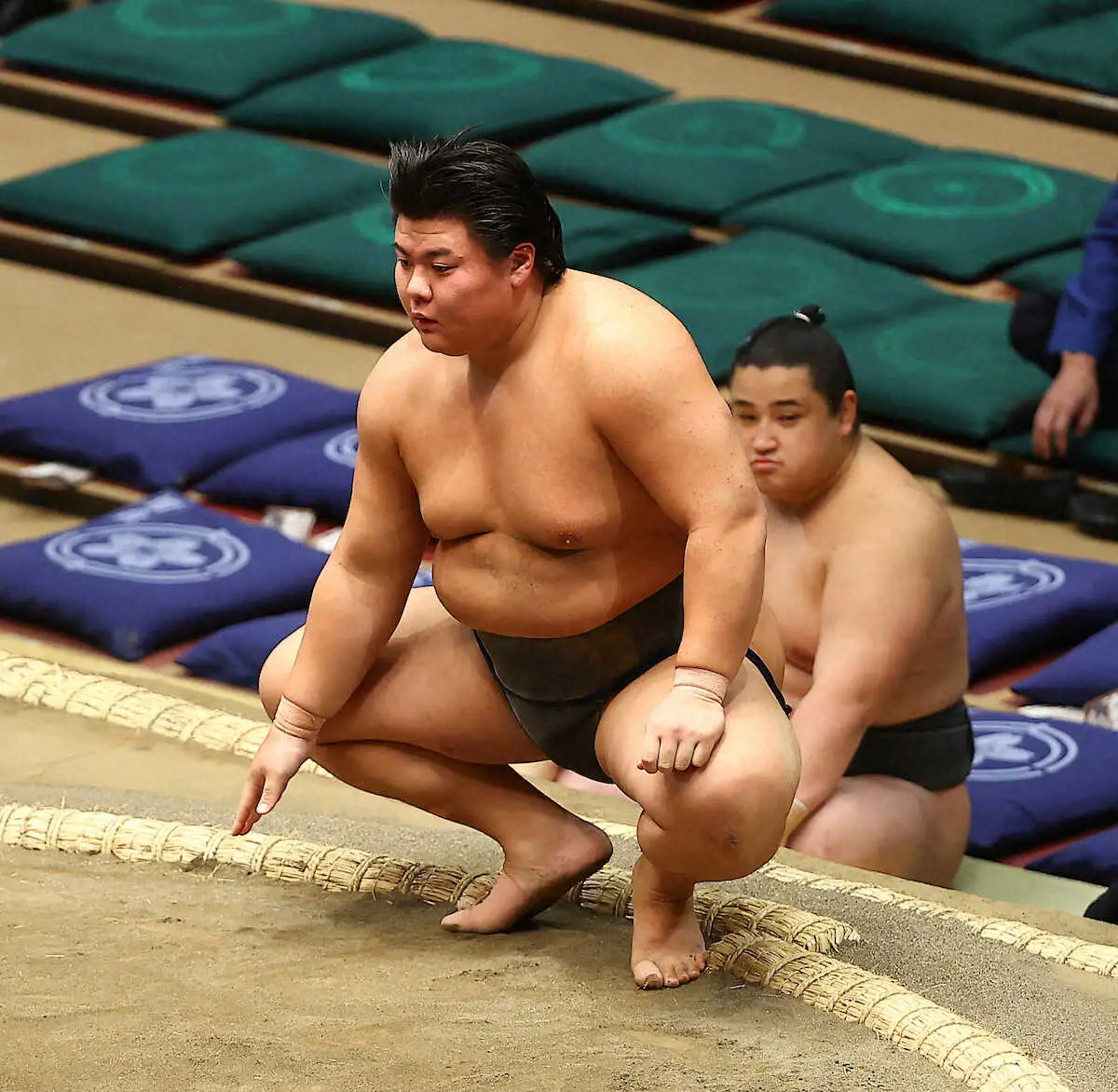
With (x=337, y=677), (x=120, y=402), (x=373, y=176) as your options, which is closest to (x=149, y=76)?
(x=373, y=176)

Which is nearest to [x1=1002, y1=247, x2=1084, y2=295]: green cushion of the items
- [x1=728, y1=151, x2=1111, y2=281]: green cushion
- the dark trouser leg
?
[x1=728, y1=151, x2=1111, y2=281]: green cushion

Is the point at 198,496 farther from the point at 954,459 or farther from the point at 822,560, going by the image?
the point at 822,560

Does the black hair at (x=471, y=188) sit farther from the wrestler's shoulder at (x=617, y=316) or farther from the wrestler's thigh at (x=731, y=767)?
the wrestler's thigh at (x=731, y=767)

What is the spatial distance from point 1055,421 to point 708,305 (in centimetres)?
85

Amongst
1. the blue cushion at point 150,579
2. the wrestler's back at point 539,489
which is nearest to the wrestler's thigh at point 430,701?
the wrestler's back at point 539,489

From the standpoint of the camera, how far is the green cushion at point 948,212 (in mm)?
5352

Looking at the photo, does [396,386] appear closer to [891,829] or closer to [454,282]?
[454,282]

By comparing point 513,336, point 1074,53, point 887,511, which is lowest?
point 1074,53

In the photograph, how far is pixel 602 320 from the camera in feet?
7.16

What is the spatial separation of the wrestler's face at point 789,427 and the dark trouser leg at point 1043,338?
154 cm

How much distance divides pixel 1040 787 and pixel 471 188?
1594 millimetres

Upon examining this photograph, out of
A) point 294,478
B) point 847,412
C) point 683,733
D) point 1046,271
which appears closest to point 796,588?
point 847,412

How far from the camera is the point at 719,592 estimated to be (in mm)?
2160

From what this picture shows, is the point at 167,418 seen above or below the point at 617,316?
below
